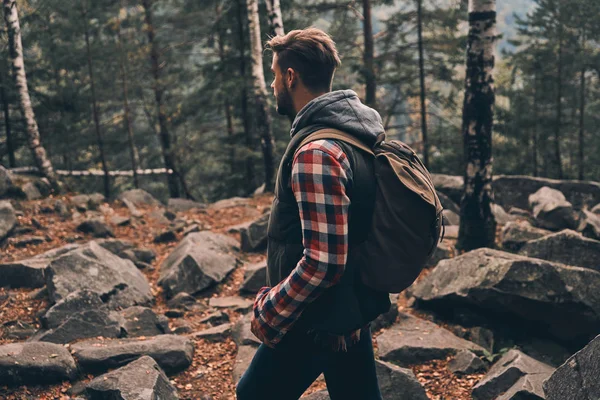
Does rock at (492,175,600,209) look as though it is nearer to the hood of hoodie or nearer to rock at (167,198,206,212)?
rock at (167,198,206,212)

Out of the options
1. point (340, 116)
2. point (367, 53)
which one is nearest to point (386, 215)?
point (340, 116)

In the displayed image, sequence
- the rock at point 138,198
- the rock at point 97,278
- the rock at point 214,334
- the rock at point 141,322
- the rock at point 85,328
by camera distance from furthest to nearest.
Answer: the rock at point 138,198
the rock at point 97,278
the rock at point 214,334
the rock at point 141,322
the rock at point 85,328

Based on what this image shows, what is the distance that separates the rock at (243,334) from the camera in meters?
5.90

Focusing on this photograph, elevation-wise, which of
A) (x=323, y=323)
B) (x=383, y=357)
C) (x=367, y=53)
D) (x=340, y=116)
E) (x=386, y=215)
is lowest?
(x=383, y=357)

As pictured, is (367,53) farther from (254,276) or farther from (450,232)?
(254,276)

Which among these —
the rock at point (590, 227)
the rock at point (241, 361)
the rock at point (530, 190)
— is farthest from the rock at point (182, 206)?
the rock at point (590, 227)

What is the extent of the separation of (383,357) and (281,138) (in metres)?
19.1

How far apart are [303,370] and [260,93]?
42.3 ft

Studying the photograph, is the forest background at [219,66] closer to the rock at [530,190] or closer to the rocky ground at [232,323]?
the rock at [530,190]

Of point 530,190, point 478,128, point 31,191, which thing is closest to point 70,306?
point 478,128

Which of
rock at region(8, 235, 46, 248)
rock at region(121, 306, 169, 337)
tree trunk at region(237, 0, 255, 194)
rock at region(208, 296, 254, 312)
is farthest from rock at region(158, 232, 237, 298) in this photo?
tree trunk at region(237, 0, 255, 194)

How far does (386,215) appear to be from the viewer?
233 cm

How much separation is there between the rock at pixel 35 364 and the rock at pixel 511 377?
3.83 metres

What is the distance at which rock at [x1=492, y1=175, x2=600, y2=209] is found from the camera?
13.9 metres
